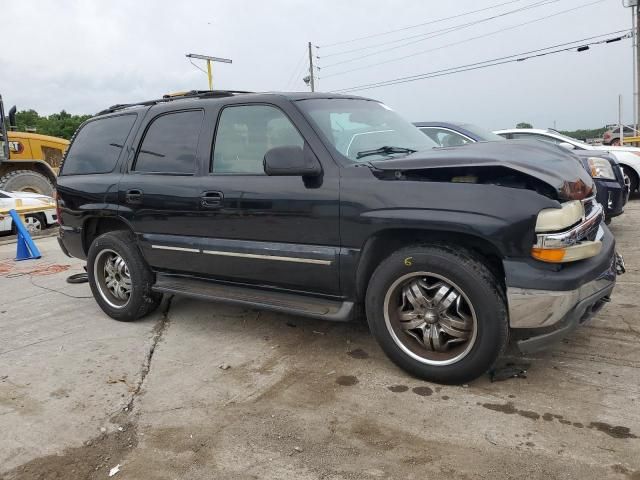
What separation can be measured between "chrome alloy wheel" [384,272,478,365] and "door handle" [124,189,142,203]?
2351 millimetres

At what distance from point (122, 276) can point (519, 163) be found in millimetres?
3568

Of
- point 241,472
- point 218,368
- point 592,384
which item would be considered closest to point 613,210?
point 592,384

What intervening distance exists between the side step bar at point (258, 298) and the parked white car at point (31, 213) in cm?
Answer: 825

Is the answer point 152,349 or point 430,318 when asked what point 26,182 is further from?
point 430,318

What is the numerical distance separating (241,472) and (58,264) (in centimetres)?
645

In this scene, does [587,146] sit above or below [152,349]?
above

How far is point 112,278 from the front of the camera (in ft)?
16.2

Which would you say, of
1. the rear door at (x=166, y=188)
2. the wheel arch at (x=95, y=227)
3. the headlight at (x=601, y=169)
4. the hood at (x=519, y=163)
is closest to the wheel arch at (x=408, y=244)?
the hood at (x=519, y=163)

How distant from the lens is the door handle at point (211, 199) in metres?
3.94

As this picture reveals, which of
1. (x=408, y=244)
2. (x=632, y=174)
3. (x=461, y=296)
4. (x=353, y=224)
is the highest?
(x=632, y=174)

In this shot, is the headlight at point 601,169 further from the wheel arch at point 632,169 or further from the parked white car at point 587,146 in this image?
the wheel arch at point 632,169

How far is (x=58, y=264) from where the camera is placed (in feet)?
25.9

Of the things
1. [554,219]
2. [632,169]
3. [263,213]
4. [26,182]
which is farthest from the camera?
[26,182]

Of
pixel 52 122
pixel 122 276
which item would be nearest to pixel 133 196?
pixel 122 276
